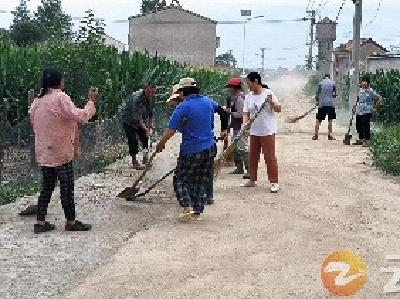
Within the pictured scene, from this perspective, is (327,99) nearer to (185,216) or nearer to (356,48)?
(356,48)

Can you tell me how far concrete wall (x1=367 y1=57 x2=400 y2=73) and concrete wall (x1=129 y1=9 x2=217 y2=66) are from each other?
26.6m

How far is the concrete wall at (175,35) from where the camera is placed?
64.1 metres

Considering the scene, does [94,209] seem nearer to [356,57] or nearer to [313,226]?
[313,226]

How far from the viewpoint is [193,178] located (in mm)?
7836

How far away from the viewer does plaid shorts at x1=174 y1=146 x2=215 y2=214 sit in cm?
777

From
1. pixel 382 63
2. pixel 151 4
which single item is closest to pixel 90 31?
pixel 382 63

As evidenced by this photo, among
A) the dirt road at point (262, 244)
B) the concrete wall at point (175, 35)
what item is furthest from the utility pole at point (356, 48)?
the concrete wall at point (175, 35)

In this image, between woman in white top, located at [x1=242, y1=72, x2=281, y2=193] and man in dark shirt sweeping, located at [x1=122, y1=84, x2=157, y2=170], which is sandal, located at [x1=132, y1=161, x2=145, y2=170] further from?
woman in white top, located at [x1=242, y1=72, x2=281, y2=193]

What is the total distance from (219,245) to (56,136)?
6.21ft

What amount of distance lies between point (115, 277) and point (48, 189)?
1870mm

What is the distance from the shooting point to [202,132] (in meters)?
7.72

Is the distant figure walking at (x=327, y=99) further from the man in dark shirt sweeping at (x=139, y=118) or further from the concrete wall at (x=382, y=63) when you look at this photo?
the concrete wall at (x=382, y=63)

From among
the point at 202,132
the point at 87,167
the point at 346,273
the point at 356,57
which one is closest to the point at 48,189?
the point at 202,132

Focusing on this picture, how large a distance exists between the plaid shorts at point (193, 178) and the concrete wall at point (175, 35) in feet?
185
